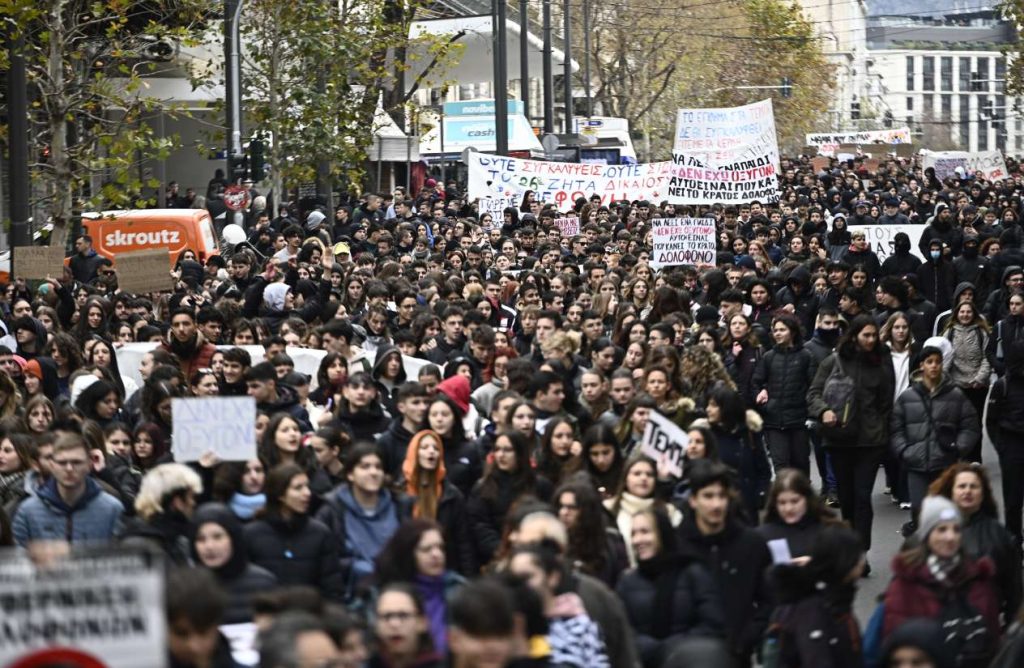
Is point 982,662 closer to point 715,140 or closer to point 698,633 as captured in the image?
point 698,633

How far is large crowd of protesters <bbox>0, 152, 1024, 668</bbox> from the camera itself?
630 cm

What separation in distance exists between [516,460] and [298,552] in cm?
137

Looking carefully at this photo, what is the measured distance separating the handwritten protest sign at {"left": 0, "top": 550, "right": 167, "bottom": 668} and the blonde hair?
3462 millimetres

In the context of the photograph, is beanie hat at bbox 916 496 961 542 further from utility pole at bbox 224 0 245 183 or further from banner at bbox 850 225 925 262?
utility pole at bbox 224 0 245 183

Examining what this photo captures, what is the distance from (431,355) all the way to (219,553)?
6.99 m

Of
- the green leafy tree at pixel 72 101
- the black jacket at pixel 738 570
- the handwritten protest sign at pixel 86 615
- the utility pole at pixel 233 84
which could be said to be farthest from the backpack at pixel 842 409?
the utility pole at pixel 233 84

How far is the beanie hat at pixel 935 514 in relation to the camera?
7016 mm

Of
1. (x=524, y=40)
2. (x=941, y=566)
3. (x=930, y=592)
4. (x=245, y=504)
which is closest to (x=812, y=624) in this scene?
(x=930, y=592)

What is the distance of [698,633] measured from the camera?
684cm

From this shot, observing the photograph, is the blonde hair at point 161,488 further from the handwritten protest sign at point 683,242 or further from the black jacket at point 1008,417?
the handwritten protest sign at point 683,242

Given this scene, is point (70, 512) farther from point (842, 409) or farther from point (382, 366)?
point (842, 409)

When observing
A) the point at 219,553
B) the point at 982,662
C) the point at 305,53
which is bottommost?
the point at 982,662

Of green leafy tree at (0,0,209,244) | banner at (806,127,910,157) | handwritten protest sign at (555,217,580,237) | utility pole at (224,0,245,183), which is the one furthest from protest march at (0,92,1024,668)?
banner at (806,127,910,157)

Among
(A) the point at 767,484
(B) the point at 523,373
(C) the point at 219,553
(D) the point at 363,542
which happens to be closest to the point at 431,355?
(B) the point at 523,373
